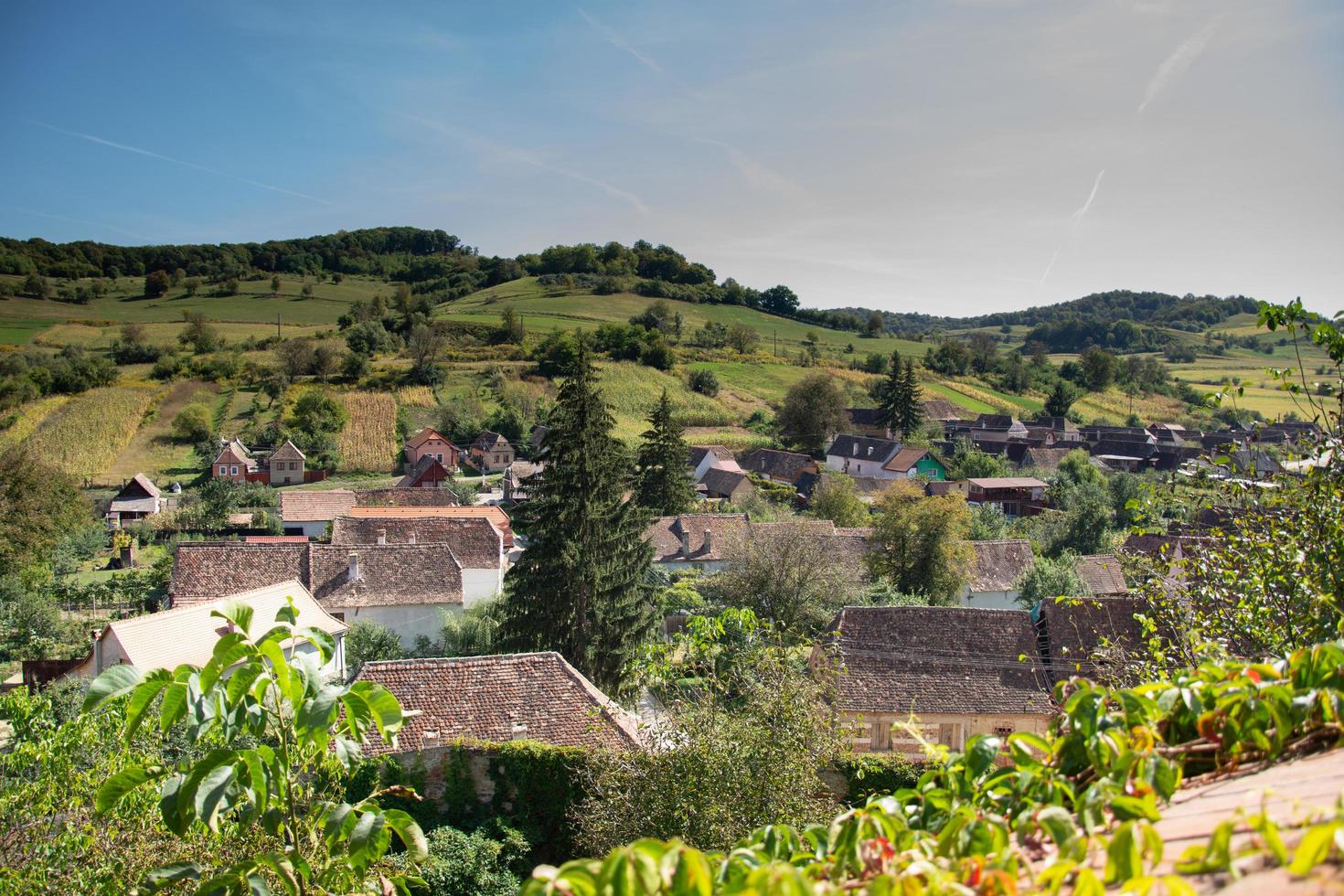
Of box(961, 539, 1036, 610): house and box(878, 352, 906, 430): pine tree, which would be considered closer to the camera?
box(961, 539, 1036, 610): house

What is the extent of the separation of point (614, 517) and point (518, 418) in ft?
170

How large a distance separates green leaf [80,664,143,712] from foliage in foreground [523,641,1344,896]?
226cm

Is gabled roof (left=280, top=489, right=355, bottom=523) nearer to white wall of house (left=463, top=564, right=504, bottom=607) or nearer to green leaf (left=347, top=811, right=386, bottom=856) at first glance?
white wall of house (left=463, top=564, right=504, bottom=607)

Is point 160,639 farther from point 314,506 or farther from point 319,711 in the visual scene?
point 314,506

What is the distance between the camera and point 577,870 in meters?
1.92

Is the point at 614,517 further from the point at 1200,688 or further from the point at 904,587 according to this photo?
the point at 1200,688

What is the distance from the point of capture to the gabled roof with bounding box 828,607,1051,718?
19172 millimetres

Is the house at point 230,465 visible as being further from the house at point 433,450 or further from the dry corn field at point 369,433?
the house at point 433,450

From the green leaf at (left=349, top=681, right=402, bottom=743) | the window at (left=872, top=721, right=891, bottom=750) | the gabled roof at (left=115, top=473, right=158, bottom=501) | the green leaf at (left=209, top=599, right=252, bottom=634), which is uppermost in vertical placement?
the green leaf at (left=209, top=599, right=252, bottom=634)

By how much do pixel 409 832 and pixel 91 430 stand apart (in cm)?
7760

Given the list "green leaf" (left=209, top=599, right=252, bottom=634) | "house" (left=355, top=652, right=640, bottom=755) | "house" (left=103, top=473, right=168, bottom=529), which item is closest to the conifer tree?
"house" (left=103, top=473, right=168, bottom=529)

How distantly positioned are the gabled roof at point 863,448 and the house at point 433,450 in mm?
31168

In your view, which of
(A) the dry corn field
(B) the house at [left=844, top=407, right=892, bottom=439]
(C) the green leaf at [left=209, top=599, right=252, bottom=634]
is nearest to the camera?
(C) the green leaf at [left=209, top=599, right=252, bottom=634]

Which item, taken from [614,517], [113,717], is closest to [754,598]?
[614,517]
